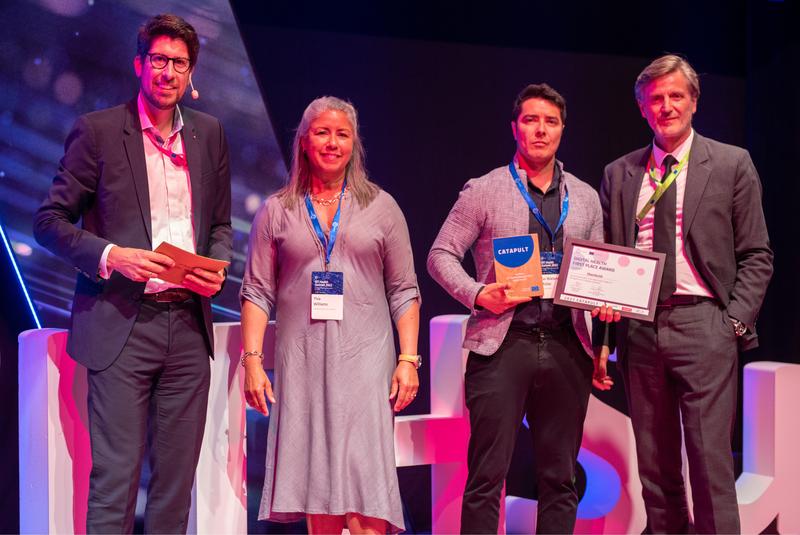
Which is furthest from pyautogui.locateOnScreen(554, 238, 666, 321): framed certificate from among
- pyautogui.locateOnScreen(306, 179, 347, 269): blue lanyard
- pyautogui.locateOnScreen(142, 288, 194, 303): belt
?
pyautogui.locateOnScreen(142, 288, 194, 303): belt

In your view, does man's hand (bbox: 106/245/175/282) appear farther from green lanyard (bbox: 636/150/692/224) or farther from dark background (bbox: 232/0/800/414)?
dark background (bbox: 232/0/800/414)

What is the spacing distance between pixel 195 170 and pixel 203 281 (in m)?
0.39

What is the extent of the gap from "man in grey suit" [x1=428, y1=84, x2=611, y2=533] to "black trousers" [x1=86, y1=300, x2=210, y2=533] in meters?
0.88

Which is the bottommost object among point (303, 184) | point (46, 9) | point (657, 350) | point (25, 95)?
point (657, 350)

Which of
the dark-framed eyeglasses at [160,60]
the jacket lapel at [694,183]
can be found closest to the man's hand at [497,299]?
the jacket lapel at [694,183]

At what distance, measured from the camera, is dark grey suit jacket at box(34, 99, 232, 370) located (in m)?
2.53

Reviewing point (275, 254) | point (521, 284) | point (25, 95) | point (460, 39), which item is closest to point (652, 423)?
point (521, 284)

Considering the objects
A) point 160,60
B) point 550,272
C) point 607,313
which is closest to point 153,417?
point 160,60

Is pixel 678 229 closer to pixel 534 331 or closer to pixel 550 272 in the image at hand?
pixel 550 272

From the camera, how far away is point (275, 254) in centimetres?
273

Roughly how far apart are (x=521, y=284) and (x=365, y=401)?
2.05 feet

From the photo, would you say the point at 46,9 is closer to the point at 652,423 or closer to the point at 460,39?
the point at 460,39

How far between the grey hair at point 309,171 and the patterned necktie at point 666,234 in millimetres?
983

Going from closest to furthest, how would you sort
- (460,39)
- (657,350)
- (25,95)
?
(657,350) < (25,95) < (460,39)
